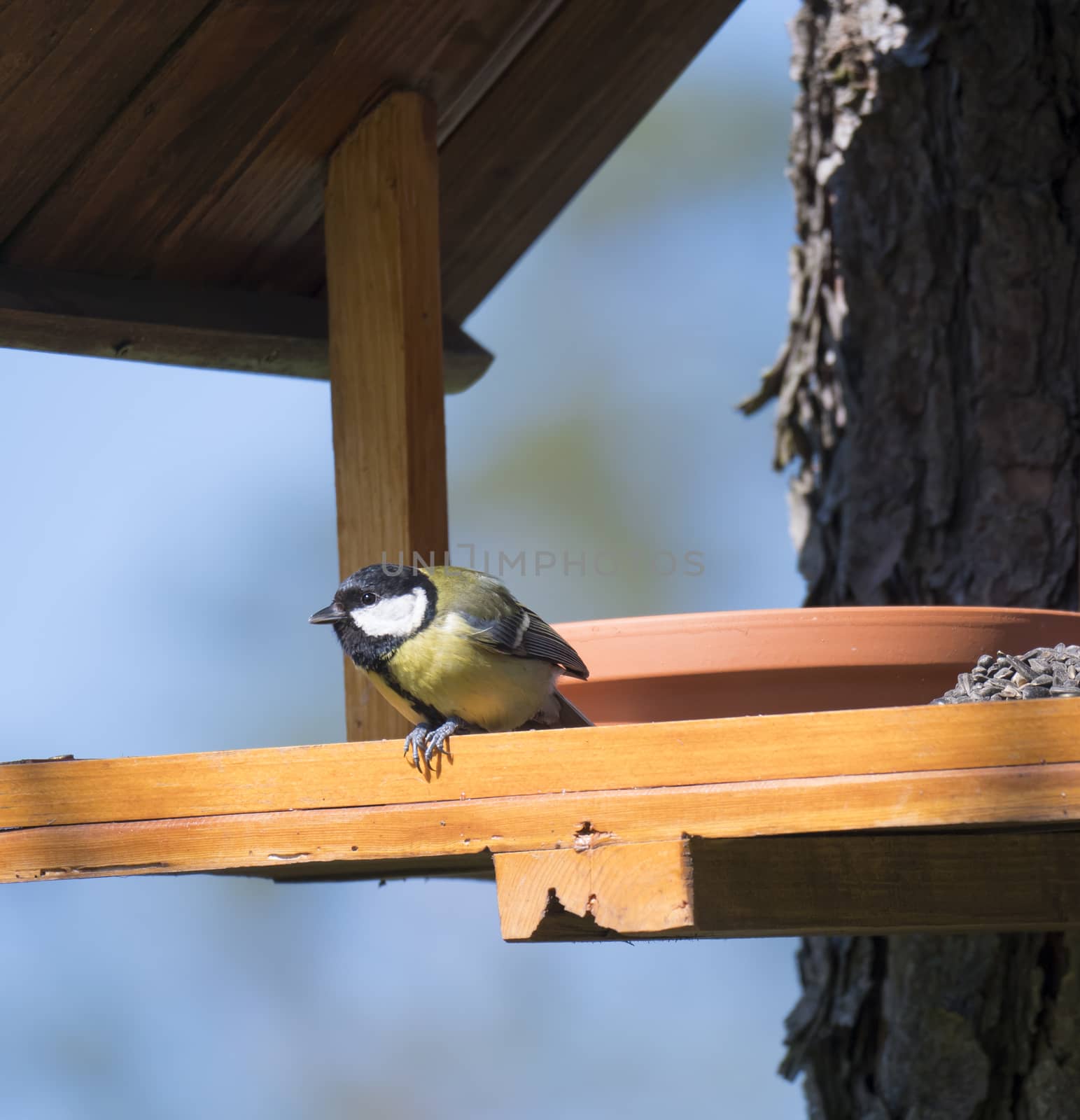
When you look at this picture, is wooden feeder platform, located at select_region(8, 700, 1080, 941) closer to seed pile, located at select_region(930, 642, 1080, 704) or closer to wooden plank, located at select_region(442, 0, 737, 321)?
seed pile, located at select_region(930, 642, 1080, 704)

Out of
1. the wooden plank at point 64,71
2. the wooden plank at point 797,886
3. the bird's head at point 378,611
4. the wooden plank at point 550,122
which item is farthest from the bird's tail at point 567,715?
the wooden plank at point 64,71

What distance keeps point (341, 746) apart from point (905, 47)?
1.94 m

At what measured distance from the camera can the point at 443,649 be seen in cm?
197

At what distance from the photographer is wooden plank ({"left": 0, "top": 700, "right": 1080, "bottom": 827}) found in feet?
4.02

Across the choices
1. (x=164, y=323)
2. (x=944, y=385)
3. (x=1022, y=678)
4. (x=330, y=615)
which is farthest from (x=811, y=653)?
(x=944, y=385)

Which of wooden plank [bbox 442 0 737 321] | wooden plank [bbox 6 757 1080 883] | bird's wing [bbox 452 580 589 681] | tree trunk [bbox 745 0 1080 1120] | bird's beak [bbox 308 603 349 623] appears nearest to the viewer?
wooden plank [bbox 6 757 1080 883]

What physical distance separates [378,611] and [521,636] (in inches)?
7.6

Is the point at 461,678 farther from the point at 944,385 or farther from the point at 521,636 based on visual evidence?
the point at 944,385

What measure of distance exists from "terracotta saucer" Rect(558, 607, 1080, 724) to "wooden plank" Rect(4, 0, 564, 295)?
831 millimetres

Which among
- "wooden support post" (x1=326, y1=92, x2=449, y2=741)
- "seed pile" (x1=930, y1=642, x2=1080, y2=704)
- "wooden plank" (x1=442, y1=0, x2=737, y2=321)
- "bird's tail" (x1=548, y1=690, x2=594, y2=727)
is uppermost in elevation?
"wooden plank" (x1=442, y1=0, x2=737, y2=321)

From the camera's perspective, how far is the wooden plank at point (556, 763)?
4.02 ft

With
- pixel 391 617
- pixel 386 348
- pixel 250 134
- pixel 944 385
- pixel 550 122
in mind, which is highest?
pixel 550 122

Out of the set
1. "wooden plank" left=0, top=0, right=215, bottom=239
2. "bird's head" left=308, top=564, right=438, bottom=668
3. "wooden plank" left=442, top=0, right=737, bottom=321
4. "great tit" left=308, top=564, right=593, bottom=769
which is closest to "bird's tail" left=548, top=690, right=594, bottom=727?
"great tit" left=308, top=564, right=593, bottom=769

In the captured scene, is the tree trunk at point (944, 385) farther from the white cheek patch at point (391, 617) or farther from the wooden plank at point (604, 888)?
the wooden plank at point (604, 888)
